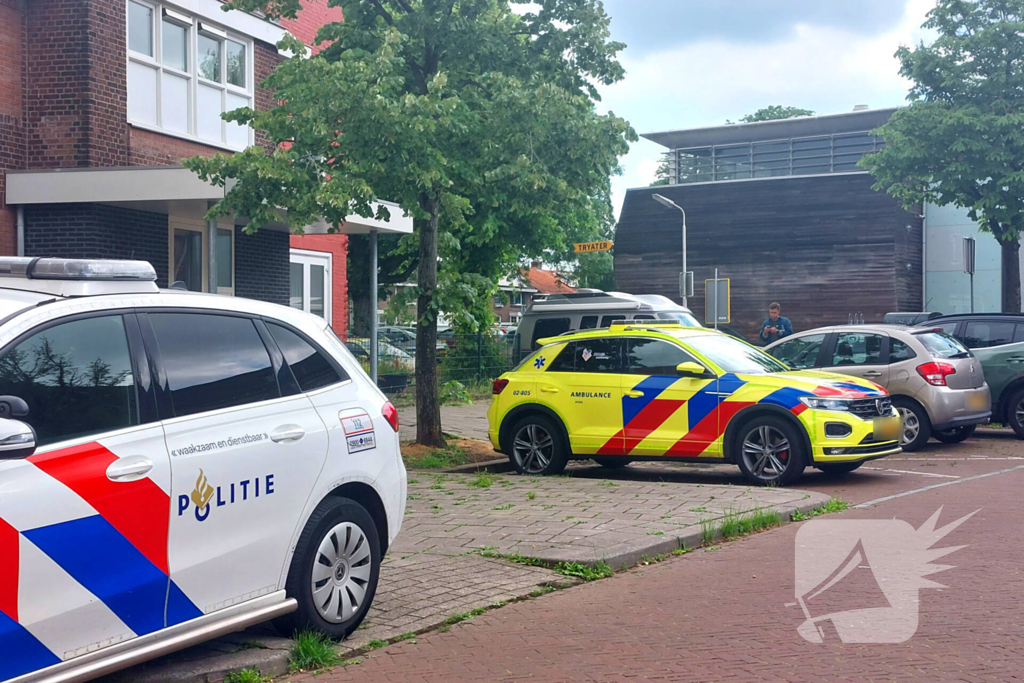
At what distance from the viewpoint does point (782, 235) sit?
40.7m

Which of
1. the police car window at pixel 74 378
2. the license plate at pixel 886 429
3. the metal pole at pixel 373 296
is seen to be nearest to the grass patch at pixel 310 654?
the police car window at pixel 74 378

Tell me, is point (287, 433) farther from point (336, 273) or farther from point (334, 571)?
point (336, 273)

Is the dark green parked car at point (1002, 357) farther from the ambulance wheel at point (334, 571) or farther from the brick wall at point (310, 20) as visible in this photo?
the brick wall at point (310, 20)

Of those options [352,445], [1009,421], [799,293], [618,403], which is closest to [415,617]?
[352,445]

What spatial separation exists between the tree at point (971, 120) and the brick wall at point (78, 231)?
16.1 meters

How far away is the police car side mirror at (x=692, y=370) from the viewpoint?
11.5m

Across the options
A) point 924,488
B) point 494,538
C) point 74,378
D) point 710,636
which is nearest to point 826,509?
point 924,488

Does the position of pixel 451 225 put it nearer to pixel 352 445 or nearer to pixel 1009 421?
pixel 1009 421

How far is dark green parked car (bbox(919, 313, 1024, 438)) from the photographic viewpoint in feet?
51.1

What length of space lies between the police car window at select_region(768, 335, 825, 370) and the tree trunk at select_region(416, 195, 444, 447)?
15.8 ft

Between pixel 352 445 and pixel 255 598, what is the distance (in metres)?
0.95

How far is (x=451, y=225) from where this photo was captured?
15406mm

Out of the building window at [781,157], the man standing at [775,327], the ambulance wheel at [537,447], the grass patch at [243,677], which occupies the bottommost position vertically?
the grass patch at [243,677]

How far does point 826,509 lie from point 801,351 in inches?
233
